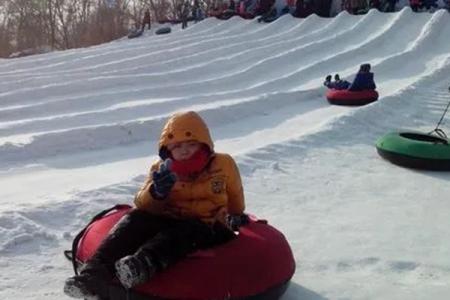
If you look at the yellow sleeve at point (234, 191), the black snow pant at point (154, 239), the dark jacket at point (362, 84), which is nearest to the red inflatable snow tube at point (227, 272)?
the black snow pant at point (154, 239)

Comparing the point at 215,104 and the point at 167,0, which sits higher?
the point at 167,0

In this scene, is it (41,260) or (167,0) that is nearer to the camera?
(41,260)

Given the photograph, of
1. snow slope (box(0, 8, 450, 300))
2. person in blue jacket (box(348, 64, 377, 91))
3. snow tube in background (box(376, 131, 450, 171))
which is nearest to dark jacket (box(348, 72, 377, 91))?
person in blue jacket (box(348, 64, 377, 91))

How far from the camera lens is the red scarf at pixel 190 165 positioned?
286 cm

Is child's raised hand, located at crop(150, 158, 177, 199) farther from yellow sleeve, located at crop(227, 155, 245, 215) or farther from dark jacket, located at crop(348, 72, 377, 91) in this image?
dark jacket, located at crop(348, 72, 377, 91)

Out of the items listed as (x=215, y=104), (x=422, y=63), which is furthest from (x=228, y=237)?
(x=422, y=63)

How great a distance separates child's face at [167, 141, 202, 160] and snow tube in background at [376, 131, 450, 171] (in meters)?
2.86

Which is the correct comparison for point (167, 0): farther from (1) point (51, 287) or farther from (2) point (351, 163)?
(1) point (51, 287)

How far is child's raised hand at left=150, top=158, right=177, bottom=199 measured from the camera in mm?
2707

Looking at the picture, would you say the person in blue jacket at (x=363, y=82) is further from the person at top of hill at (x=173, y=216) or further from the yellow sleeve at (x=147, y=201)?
the yellow sleeve at (x=147, y=201)

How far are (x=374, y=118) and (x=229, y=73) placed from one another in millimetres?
4509

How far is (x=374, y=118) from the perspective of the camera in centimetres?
730

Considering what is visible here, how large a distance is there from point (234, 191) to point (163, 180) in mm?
420

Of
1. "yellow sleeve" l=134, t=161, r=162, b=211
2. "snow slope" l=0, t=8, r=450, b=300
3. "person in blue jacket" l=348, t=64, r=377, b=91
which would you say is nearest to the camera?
"yellow sleeve" l=134, t=161, r=162, b=211
